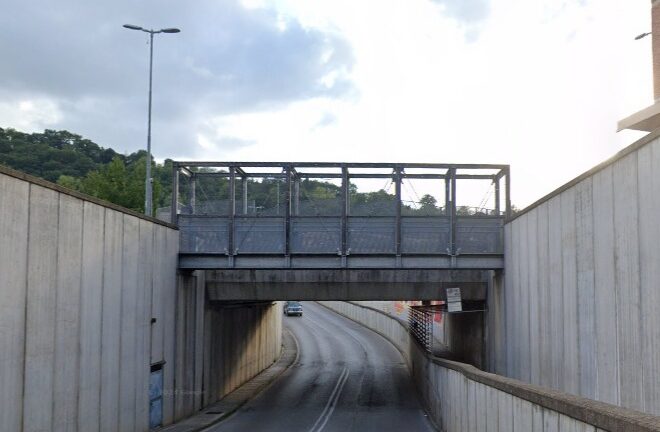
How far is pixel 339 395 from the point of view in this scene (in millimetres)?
33031

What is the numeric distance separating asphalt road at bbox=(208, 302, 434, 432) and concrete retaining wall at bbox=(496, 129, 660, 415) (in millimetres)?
7965

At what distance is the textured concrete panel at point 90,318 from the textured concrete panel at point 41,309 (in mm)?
1493

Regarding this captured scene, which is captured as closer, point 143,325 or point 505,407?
point 505,407

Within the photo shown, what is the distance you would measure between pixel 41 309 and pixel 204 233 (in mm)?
12079

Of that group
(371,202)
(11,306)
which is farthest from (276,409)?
(11,306)

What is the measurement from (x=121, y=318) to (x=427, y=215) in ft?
41.0

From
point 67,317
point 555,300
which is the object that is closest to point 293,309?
point 555,300

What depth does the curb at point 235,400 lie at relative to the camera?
77.0 feet

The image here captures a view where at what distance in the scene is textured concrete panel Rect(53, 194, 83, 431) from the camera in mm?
14781

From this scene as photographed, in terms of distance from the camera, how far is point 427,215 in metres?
26.5

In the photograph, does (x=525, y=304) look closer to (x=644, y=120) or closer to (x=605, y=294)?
(x=644, y=120)

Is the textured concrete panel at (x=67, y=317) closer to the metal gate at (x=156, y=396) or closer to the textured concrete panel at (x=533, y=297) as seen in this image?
the metal gate at (x=156, y=396)

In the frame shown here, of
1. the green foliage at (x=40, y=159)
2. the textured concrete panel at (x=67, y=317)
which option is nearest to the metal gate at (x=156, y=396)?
the textured concrete panel at (x=67, y=317)

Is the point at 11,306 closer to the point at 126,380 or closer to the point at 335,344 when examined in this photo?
the point at 126,380
